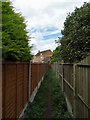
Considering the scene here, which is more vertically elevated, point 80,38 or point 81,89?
point 80,38

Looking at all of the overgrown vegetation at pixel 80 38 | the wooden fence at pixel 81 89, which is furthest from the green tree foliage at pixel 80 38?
the wooden fence at pixel 81 89

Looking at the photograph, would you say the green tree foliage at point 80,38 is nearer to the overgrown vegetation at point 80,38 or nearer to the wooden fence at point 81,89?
the overgrown vegetation at point 80,38

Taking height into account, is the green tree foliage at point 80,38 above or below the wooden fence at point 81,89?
above

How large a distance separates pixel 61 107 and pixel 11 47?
7.15 metres

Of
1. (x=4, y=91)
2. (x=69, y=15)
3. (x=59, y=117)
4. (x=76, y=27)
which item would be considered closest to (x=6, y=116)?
(x=4, y=91)

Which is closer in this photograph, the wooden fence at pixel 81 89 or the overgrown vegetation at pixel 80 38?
the wooden fence at pixel 81 89

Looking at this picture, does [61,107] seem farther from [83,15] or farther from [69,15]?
[69,15]

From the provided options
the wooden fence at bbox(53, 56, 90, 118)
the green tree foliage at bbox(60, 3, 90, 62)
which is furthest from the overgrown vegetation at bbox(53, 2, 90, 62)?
the wooden fence at bbox(53, 56, 90, 118)

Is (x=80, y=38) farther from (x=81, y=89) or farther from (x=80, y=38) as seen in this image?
(x=81, y=89)

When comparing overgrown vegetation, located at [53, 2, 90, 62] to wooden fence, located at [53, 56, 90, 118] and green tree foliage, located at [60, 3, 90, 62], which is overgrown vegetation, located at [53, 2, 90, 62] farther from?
wooden fence, located at [53, 56, 90, 118]

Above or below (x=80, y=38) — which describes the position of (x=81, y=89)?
below

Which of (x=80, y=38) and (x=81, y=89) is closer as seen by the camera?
(x=81, y=89)

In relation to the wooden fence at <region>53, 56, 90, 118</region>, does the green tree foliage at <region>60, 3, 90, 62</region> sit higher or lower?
higher

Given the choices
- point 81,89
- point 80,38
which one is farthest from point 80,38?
point 81,89
